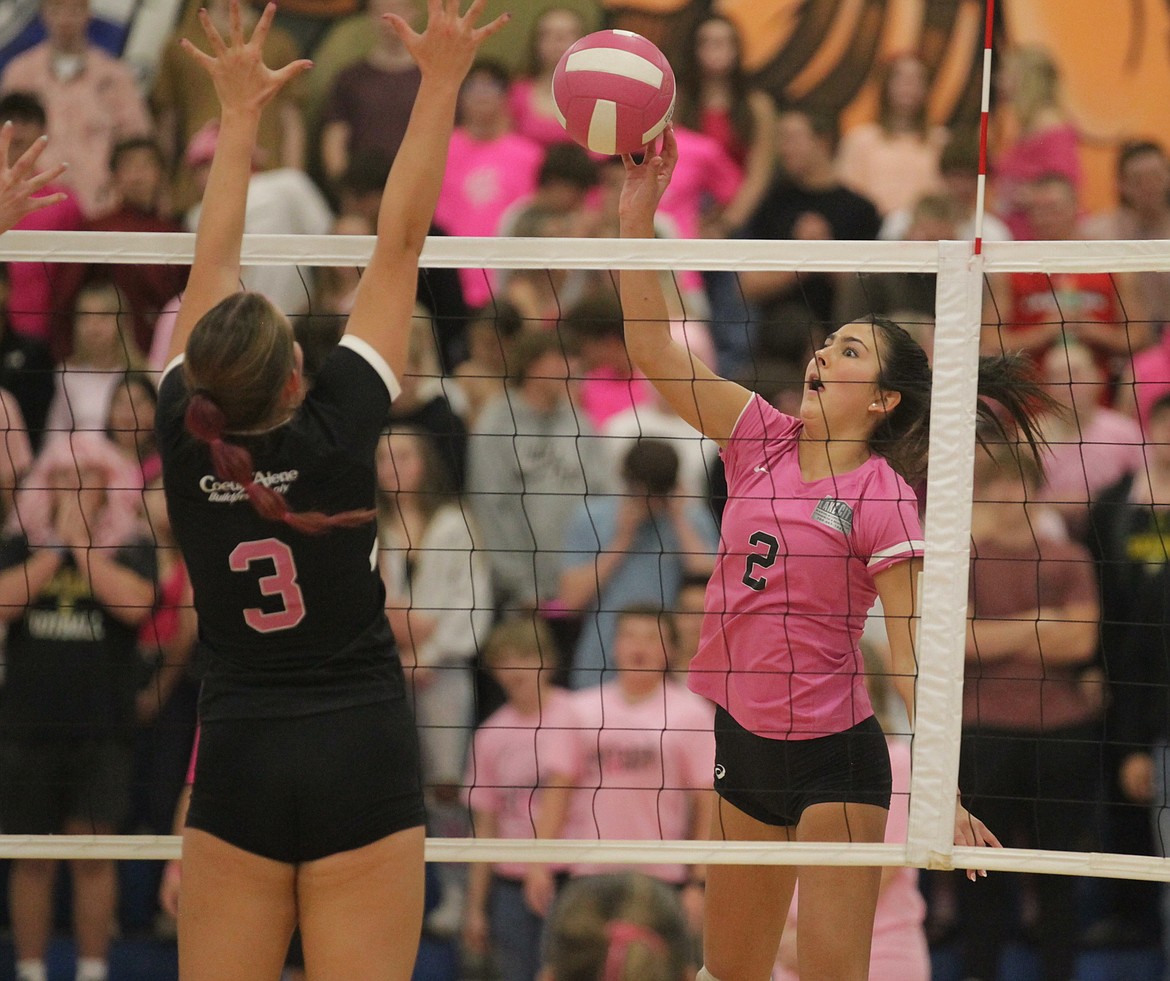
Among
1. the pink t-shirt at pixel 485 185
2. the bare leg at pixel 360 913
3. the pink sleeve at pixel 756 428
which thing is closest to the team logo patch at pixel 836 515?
the pink sleeve at pixel 756 428

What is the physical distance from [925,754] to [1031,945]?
2785 millimetres

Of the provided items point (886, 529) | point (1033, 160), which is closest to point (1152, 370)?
point (1033, 160)

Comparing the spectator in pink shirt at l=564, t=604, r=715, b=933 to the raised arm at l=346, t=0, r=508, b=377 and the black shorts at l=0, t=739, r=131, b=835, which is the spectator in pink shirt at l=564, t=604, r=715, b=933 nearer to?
the black shorts at l=0, t=739, r=131, b=835

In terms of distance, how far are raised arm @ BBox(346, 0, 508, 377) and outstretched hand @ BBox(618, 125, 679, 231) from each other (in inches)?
35.8

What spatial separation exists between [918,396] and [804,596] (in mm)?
625

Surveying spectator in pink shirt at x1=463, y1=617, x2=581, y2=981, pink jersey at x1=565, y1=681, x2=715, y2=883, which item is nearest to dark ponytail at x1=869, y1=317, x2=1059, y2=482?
pink jersey at x1=565, y1=681, x2=715, y2=883

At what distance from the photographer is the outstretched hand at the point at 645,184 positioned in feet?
13.7

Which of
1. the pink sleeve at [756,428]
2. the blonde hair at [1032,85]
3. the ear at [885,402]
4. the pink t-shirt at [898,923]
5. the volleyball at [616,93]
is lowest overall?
the pink t-shirt at [898,923]

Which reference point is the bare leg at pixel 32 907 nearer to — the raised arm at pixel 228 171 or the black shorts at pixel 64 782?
the black shorts at pixel 64 782

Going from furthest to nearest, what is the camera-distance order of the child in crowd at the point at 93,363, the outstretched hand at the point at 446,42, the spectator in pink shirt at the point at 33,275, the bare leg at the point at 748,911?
the spectator in pink shirt at the point at 33,275
the child in crowd at the point at 93,363
the bare leg at the point at 748,911
the outstretched hand at the point at 446,42

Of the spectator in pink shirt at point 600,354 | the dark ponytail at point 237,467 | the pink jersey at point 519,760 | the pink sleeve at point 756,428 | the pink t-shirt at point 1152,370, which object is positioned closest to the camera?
the dark ponytail at point 237,467

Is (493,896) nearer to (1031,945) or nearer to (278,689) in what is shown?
(1031,945)

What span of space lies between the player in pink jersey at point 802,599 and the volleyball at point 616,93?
0.10 metres

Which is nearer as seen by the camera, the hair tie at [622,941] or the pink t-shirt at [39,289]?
the hair tie at [622,941]
